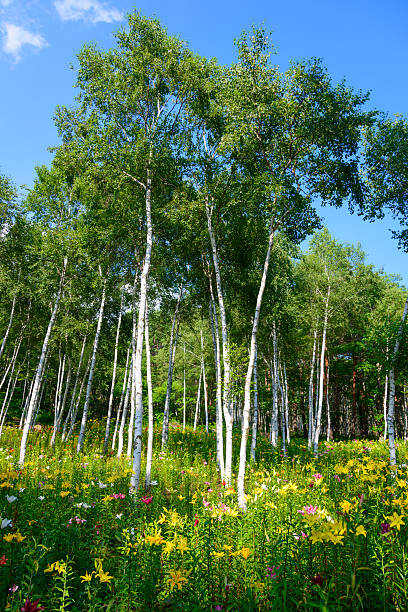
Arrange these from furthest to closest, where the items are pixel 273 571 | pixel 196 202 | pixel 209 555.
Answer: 1. pixel 196 202
2. pixel 209 555
3. pixel 273 571

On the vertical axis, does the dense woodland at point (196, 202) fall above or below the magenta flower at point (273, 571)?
above

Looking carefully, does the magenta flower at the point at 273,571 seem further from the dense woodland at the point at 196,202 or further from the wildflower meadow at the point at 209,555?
the dense woodland at the point at 196,202

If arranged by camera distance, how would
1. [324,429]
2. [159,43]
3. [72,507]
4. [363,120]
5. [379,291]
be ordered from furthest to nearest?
[324,429]
[379,291]
[159,43]
[363,120]
[72,507]

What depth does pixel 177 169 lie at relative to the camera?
10.4 meters

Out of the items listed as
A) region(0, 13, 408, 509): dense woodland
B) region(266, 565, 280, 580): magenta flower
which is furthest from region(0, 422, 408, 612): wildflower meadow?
region(0, 13, 408, 509): dense woodland

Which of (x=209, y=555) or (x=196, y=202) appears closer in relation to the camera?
(x=209, y=555)

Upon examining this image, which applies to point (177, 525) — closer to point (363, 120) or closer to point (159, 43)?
point (363, 120)

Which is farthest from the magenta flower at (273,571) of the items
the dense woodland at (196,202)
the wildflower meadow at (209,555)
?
the dense woodland at (196,202)

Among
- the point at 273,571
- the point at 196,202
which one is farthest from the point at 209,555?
the point at 196,202

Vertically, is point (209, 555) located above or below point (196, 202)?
below

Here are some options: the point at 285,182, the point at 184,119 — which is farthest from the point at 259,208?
the point at 184,119

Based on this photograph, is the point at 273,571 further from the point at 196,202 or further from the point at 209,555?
the point at 196,202

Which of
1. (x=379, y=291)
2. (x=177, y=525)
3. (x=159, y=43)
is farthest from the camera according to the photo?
(x=379, y=291)

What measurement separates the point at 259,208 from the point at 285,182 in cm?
109
